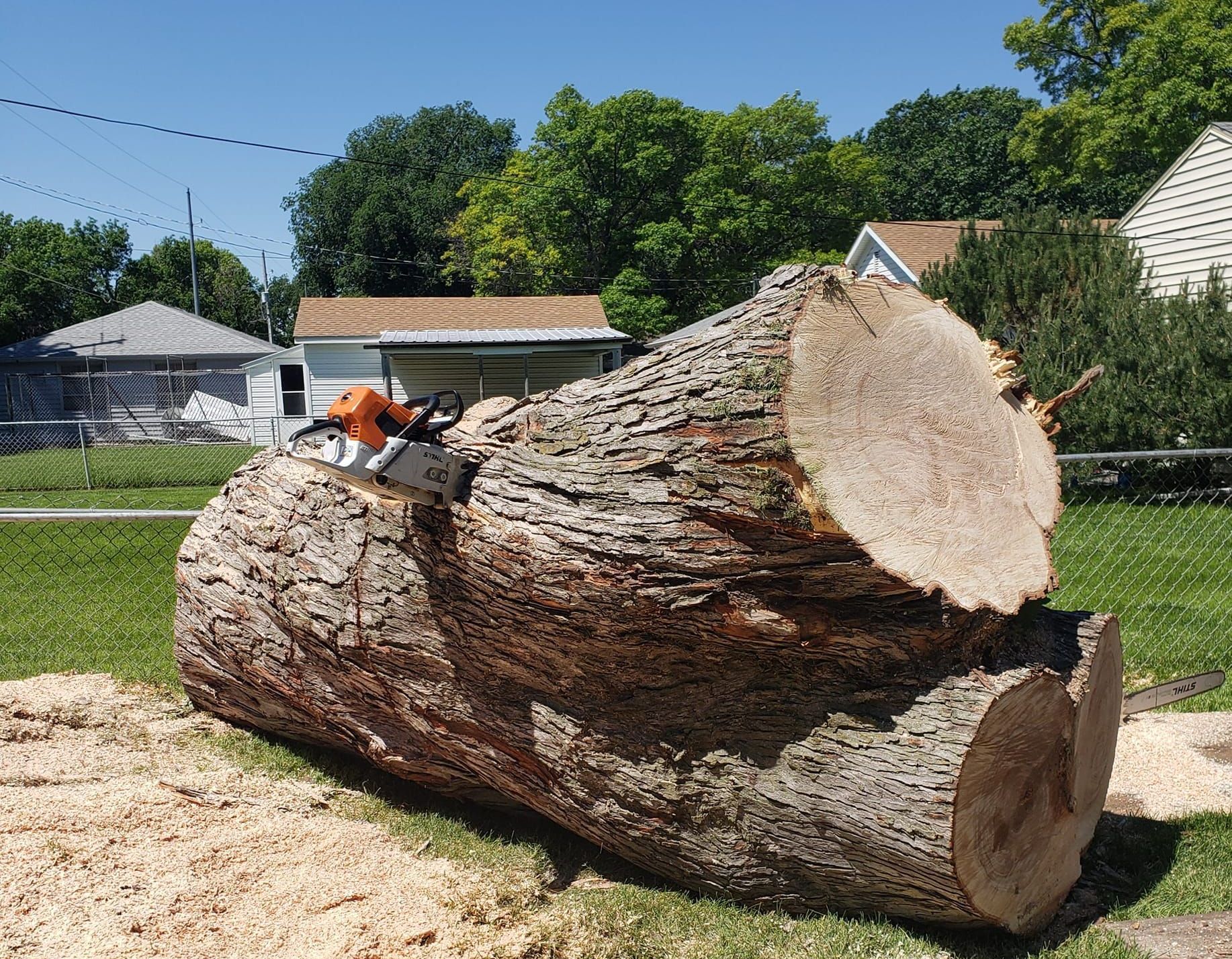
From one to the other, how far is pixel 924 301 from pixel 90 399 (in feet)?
101

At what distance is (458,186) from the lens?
156 ft

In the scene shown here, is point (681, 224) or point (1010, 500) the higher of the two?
point (681, 224)

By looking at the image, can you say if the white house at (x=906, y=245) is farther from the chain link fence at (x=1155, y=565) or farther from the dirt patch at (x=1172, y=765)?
the dirt patch at (x=1172, y=765)

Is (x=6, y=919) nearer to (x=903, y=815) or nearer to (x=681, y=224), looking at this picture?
(x=903, y=815)

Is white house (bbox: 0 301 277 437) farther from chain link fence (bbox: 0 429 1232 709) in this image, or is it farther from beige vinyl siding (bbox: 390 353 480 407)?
chain link fence (bbox: 0 429 1232 709)

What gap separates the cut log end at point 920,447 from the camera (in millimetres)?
2492

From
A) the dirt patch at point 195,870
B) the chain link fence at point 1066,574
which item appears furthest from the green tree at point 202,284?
the dirt patch at point 195,870

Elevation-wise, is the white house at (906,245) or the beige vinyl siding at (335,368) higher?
the white house at (906,245)

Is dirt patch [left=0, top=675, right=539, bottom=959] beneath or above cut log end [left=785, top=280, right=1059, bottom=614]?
beneath

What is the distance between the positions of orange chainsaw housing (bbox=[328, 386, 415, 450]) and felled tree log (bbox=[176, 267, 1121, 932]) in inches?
14.3

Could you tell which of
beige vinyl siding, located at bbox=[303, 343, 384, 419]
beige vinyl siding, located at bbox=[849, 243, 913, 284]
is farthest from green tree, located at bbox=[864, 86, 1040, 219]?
beige vinyl siding, located at bbox=[303, 343, 384, 419]

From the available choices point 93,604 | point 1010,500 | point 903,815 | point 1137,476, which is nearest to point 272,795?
point 903,815

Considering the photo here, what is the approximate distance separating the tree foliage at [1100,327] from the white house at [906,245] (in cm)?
427

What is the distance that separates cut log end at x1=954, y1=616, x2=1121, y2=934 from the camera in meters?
2.62
